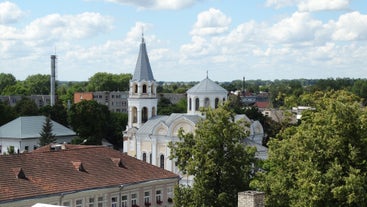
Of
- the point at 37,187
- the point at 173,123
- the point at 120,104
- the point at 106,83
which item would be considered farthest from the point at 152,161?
the point at 106,83

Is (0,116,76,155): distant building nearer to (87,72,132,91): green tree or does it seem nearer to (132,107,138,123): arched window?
(132,107,138,123): arched window

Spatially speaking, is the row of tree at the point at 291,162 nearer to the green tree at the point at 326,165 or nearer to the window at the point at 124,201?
the green tree at the point at 326,165

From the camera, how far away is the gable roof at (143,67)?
234 ft

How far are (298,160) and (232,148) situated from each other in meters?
4.03

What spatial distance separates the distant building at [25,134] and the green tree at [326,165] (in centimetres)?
5559

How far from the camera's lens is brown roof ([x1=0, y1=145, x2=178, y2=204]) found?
34.9 metres

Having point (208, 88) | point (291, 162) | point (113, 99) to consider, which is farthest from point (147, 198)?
point (113, 99)

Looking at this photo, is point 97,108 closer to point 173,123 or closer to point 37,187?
point 173,123

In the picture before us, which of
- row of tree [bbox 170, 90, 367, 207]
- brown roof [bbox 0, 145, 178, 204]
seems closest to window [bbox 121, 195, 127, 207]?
brown roof [bbox 0, 145, 178, 204]

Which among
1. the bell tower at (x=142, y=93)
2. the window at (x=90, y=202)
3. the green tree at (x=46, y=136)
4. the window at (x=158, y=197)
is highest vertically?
the bell tower at (x=142, y=93)

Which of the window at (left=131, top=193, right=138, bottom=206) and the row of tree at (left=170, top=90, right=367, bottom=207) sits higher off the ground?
the row of tree at (left=170, top=90, right=367, bottom=207)

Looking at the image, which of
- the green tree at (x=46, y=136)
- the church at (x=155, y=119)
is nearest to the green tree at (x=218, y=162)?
the church at (x=155, y=119)

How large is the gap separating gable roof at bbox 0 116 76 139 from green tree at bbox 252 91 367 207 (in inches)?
2218

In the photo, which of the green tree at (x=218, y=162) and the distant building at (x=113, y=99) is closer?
the green tree at (x=218, y=162)
